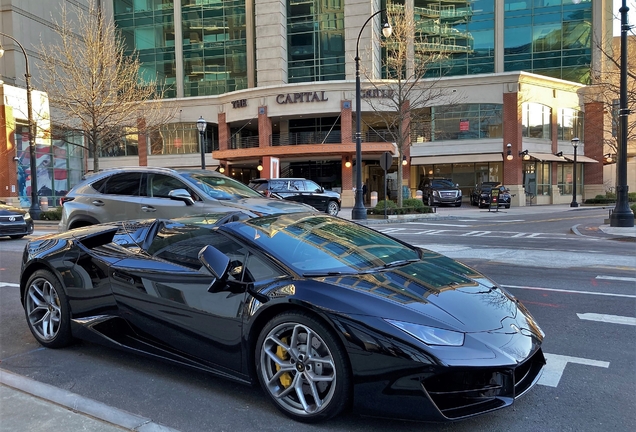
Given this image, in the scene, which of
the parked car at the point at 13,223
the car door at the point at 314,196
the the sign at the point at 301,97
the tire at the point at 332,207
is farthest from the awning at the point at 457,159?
the parked car at the point at 13,223

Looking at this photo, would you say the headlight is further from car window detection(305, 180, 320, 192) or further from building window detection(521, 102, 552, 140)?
building window detection(521, 102, 552, 140)

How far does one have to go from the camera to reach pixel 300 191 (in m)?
20.8

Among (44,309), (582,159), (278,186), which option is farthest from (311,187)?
(582,159)

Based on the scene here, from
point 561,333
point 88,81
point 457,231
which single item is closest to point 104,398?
point 561,333

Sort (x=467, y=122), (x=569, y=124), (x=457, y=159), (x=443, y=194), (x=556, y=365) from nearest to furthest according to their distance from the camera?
(x=556, y=365)
(x=443, y=194)
(x=467, y=122)
(x=457, y=159)
(x=569, y=124)

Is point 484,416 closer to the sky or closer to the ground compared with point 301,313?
closer to the ground

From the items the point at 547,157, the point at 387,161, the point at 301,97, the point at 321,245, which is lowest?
the point at 321,245

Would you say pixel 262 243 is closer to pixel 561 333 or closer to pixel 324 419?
pixel 324 419

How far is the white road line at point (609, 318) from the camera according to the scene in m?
5.15

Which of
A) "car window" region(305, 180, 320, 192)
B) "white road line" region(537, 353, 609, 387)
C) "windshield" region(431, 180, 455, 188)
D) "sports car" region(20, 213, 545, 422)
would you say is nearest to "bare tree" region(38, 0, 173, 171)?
"car window" region(305, 180, 320, 192)

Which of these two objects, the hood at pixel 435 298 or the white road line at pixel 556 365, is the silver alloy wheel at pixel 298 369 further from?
the white road line at pixel 556 365

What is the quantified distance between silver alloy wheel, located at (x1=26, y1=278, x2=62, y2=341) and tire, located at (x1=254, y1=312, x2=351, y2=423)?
2391mm

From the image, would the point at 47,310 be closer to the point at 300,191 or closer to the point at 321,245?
the point at 321,245

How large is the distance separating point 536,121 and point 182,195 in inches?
1419
